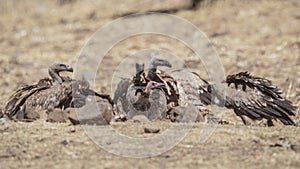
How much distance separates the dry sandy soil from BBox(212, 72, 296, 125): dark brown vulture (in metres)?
0.18

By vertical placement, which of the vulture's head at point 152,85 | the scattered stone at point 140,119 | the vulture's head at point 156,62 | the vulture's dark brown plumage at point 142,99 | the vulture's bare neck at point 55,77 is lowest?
the scattered stone at point 140,119

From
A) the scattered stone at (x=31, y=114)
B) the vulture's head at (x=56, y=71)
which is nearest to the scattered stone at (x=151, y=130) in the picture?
the scattered stone at (x=31, y=114)

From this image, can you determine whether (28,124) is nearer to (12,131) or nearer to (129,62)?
(12,131)

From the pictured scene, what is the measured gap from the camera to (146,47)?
12406 millimetres

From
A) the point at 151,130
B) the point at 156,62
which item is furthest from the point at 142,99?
the point at 151,130

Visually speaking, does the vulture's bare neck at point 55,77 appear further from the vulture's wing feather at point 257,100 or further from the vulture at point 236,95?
the vulture's wing feather at point 257,100

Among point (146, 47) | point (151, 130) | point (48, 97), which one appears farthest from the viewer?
point (146, 47)

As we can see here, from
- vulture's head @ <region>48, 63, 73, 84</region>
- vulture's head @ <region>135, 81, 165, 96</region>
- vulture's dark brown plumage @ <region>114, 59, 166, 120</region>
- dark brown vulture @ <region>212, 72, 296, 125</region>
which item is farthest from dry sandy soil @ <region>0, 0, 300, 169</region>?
vulture's head @ <region>48, 63, 73, 84</region>

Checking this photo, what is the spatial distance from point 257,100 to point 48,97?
85.9 inches

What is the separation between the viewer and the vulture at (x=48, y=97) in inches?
255

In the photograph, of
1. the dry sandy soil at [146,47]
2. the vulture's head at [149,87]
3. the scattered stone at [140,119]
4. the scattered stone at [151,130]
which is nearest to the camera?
the dry sandy soil at [146,47]

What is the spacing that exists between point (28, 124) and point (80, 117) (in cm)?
55

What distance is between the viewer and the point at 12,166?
4.67m

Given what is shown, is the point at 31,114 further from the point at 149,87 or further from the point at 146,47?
the point at 146,47
